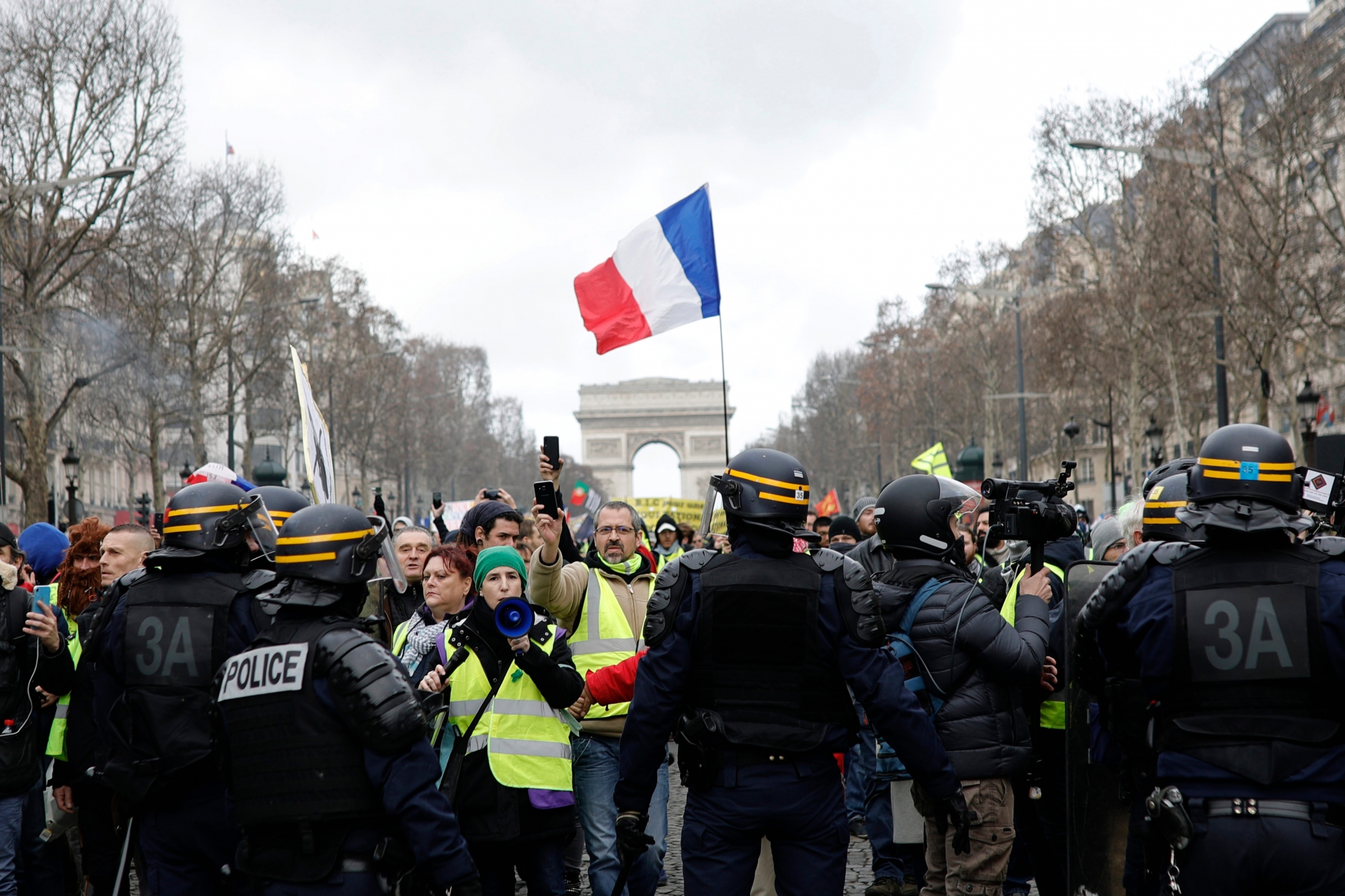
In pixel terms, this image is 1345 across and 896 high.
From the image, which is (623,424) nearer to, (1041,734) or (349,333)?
(349,333)

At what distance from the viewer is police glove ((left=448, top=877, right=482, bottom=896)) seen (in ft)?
11.8

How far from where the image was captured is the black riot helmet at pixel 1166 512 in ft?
16.6

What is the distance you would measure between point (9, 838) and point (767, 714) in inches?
130

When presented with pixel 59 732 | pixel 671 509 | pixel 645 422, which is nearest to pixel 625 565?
pixel 59 732

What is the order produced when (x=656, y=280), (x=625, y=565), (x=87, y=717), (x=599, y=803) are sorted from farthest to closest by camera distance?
(x=656, y=280) < (x=625, y=565) < (x=599, y=803) < (x=87, y=717)

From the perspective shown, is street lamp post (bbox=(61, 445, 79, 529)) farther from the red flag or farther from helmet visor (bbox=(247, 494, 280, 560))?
helmet visor (bbox=(247, 494, 280, 560))

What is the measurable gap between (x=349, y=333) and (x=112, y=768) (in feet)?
155

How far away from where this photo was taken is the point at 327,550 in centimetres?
380

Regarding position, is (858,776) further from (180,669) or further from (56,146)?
(56,146)

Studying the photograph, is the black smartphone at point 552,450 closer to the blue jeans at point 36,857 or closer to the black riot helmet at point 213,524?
the black riot helmet at point 213,524

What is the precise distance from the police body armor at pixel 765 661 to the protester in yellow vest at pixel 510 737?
0.82 meters

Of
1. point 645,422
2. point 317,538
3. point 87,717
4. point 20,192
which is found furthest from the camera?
point 645,422

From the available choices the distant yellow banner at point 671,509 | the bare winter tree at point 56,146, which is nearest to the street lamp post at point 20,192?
the bare winter tree at point 56,146

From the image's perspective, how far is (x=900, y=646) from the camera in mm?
5074
